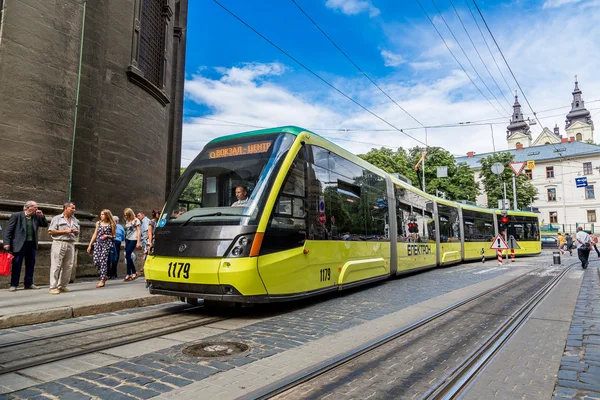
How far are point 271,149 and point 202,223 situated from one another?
157 cm

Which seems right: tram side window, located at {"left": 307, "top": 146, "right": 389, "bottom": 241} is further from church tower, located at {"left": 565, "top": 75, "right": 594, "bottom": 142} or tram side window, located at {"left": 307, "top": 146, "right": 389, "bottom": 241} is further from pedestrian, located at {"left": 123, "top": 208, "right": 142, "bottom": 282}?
church tower, located at {"left": 565, "top": 75, "right": 594, "bottom": 142}

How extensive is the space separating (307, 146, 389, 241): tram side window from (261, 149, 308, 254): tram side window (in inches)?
9.4

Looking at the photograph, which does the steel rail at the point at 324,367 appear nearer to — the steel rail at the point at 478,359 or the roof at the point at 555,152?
the steel rail at the point at 478,359

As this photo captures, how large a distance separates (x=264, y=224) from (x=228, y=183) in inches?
41.2

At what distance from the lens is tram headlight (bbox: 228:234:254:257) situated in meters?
5.55

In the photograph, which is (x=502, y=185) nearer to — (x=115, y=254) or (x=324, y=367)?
(x=115, y=254)

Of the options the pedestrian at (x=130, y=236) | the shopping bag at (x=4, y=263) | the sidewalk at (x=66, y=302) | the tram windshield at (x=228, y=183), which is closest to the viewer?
the sidewalk at (x=66, y=302)

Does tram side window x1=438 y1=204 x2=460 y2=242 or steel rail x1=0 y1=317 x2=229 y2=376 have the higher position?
tram side window x1=438 y1=204 x2=460 y2=242

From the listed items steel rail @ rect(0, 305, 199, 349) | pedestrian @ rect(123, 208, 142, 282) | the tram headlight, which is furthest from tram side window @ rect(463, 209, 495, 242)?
steel rail @ rect(0, 305, 199, 349)

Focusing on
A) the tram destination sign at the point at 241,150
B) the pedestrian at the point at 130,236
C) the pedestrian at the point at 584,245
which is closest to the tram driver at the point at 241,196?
the tram destination sign at the point at 241,150

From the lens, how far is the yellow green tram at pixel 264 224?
563 centimetres

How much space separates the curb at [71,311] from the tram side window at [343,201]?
321 centimetres

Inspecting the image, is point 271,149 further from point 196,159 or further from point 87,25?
point 87,25

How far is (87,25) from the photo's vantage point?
36.3ft
